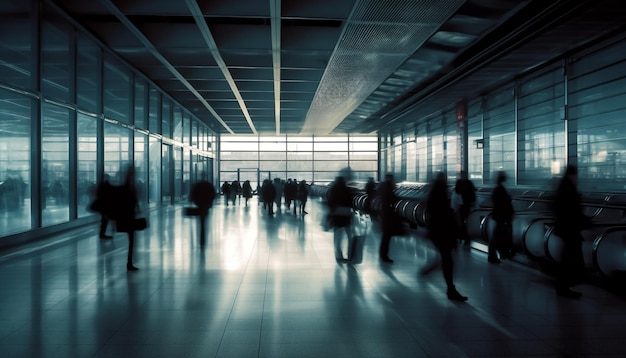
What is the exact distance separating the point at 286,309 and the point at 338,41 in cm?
967

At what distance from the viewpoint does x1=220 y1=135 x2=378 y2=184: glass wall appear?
41.5m

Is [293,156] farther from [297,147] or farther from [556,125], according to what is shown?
[556,125]

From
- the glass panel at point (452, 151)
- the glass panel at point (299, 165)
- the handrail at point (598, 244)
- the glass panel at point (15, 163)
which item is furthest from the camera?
the glass panel at point (299, 165)

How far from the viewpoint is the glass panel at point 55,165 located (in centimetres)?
1181

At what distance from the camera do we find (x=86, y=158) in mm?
14203

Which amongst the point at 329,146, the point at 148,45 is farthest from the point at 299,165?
the point at 148,45

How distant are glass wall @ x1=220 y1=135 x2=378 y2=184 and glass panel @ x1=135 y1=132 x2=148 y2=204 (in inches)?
836

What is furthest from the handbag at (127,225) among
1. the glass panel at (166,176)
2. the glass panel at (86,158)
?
the glass panel at (166,176)

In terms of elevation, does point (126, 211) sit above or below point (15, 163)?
below

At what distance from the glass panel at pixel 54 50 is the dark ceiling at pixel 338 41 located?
1.85 feet

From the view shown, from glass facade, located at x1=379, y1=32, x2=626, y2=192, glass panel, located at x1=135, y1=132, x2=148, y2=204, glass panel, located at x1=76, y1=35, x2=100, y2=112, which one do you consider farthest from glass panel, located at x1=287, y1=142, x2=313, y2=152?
glass panel, located at x1=76, y1=35, x2=100, y2=112

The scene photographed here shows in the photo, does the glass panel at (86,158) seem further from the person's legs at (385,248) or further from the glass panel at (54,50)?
the person's legs at (385,248)

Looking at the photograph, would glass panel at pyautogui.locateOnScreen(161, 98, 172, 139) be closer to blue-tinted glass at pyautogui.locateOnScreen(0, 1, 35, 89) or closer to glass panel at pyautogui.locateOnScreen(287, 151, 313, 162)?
blue-tinted glass at pyautogui.locateOnScreen(0, 1, 35, 89)

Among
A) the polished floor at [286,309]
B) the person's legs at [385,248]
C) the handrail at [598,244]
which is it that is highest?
the handrail at [598,244]
